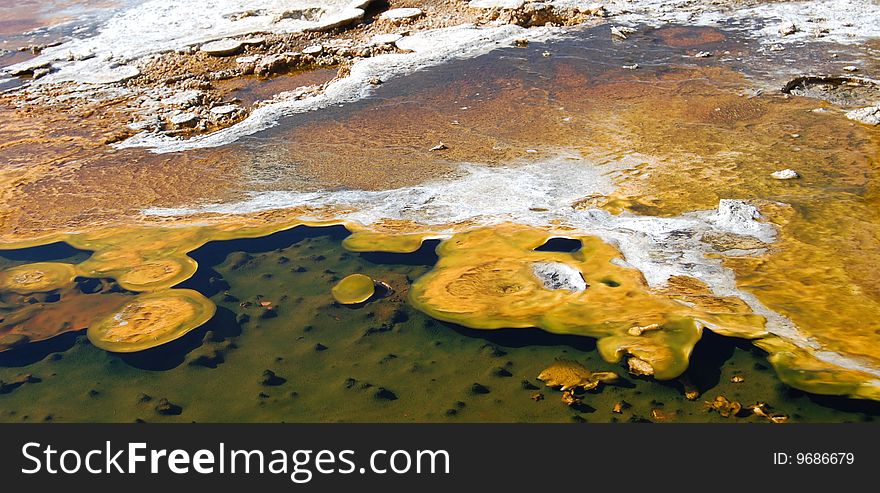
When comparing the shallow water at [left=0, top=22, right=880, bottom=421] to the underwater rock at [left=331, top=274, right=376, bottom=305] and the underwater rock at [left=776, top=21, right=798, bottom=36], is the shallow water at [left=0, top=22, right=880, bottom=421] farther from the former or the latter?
the underwater rock at [left=776, top=21, right=798, bottom=36]

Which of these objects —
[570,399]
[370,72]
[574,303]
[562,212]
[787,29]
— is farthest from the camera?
[787,29]

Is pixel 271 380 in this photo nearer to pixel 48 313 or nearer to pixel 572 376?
pixel 572 376

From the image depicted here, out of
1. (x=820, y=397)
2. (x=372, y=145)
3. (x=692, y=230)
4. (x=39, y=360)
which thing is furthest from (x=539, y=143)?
(x=39, y=360)

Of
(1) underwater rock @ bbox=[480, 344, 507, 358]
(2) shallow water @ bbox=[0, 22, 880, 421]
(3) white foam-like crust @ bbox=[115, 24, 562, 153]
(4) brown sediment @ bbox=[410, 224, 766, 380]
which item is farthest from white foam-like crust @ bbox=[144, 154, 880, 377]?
(3) white foam-like crust @ bbox=[115, 24, 562, 153]

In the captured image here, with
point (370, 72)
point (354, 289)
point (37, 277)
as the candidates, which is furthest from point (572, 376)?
point (370, 72)

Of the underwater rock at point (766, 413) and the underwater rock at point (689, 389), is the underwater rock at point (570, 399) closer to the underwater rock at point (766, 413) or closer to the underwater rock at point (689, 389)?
the underwater rock at point (689, 389)

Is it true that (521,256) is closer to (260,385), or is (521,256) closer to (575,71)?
(260,385)

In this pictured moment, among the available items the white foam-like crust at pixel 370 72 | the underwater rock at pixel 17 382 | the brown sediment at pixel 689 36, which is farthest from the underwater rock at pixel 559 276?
the brown sediment at pixel 689 36
